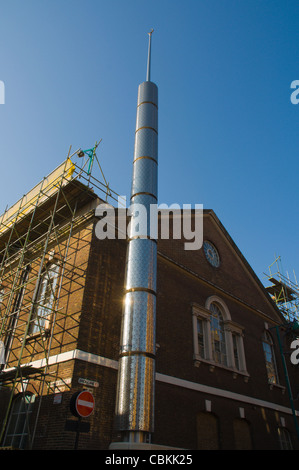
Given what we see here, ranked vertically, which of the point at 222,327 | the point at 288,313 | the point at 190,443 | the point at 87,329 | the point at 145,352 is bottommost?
the point at 190,443

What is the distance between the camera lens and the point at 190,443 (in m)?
12.6

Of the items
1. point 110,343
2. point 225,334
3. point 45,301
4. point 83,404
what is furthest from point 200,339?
point 83,404

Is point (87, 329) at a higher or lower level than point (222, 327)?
lower

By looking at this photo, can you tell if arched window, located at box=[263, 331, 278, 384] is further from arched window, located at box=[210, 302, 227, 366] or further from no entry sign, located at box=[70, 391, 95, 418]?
no entry sign, located at box=[70, 391, 95, 418]

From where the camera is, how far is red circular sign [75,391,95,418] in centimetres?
850

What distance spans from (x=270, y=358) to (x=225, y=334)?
4400mm

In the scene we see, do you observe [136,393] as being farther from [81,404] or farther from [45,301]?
[45,301]

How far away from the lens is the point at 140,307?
34.8 ft

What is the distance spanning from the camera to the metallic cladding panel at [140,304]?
31.0ft

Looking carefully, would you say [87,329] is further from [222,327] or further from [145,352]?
[222,327]

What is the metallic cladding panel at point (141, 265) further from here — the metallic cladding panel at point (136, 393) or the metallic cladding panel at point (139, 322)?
the metallic cladding panel at point (136, 393)

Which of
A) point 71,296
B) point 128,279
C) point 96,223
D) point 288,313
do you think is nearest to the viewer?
point 128,279
